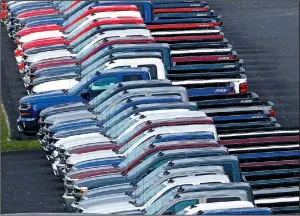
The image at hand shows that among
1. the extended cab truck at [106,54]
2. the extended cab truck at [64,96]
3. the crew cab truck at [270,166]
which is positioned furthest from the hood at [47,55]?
the crew cab truck at [270,166]

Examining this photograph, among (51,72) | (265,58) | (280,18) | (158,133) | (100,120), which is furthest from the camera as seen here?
(280,18)

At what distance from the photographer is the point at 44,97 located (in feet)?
140

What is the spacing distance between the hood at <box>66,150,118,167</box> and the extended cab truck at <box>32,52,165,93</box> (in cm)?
546

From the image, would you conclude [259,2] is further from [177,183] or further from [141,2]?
[177,183]

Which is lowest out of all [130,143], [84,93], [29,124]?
[29,124]

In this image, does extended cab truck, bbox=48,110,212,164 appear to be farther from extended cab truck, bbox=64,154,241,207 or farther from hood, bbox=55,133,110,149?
Result: extended cab truck, bbox=64,154,241,207

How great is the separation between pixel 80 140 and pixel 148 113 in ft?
5.18

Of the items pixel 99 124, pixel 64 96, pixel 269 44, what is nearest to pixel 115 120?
pixel 99 124

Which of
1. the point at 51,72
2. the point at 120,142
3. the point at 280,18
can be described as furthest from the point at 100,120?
the point at 280,18

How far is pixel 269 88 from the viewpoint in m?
46.1

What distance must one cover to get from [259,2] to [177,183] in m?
23.2

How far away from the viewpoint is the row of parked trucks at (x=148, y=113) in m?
33.5

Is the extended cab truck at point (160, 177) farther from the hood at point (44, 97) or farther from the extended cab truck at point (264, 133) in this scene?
the hood at point (44, 97)

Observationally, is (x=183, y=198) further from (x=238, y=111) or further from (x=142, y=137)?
(x=238, y=111)
